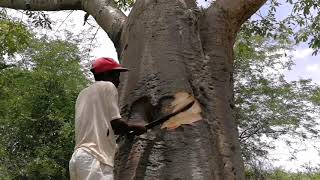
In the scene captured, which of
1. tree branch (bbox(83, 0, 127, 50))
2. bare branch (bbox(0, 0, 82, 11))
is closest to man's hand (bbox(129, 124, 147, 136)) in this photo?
tree branch (bbox(83, 0, 127, 50))

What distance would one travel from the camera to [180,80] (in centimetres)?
321

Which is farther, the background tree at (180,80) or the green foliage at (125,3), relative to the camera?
the green foliage at (125,3)

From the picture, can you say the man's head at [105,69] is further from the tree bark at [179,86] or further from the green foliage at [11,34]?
the green foliage at [11,34]

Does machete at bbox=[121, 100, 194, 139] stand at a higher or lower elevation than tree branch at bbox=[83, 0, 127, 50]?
lower

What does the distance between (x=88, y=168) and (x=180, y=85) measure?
869 millimetres

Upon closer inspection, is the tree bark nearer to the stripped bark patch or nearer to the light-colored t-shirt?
the stripped bark patch

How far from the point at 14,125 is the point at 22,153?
72cm

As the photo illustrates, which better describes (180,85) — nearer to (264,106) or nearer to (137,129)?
(137,129)

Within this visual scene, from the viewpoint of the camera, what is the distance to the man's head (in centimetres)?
279

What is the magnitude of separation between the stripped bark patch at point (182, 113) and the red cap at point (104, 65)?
18.0 inches

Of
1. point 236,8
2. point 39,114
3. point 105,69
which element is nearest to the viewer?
→ point 105,69

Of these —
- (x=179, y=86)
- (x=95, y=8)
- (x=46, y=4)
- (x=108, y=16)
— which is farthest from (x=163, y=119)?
(x=46, y=4)

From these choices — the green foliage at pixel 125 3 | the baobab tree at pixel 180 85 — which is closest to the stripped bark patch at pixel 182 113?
the baobab tree at pixel 180 85

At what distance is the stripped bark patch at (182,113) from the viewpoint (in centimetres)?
304
